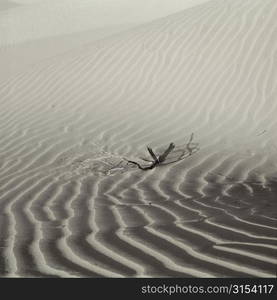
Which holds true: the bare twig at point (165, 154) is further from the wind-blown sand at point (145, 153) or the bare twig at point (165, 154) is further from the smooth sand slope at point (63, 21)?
the smooth sand slope at point (63, 21)

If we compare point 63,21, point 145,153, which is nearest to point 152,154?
point 145,153

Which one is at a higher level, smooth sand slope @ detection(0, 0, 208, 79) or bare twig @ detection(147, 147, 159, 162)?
smooth sand slope @ detection(0, 0, 208, 79)

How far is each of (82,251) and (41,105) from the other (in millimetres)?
6512

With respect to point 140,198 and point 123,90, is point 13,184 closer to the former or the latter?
point 140,198

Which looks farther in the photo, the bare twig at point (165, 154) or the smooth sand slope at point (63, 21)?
the smooth sand slope at point (63, 21)

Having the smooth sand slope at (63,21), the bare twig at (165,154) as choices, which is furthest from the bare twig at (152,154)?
the smooth sand slope at (63,21)

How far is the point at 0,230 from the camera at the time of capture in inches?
173

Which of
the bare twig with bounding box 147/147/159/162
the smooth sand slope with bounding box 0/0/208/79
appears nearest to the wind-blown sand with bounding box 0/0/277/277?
the bare twig with bounding box 147/147/159/162

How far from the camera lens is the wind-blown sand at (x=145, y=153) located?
11.5 feet

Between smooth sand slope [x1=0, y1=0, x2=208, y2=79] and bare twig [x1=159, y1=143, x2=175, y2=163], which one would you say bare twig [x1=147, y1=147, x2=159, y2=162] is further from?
smooth sand slope [x1=0, y1=0, x2=208, y2=79]

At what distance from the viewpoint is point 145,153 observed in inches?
290

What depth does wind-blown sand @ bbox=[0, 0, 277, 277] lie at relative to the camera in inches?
138

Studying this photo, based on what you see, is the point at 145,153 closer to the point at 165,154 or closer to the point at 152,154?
the point at 165,154

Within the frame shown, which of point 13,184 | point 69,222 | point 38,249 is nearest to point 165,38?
point 13,184
